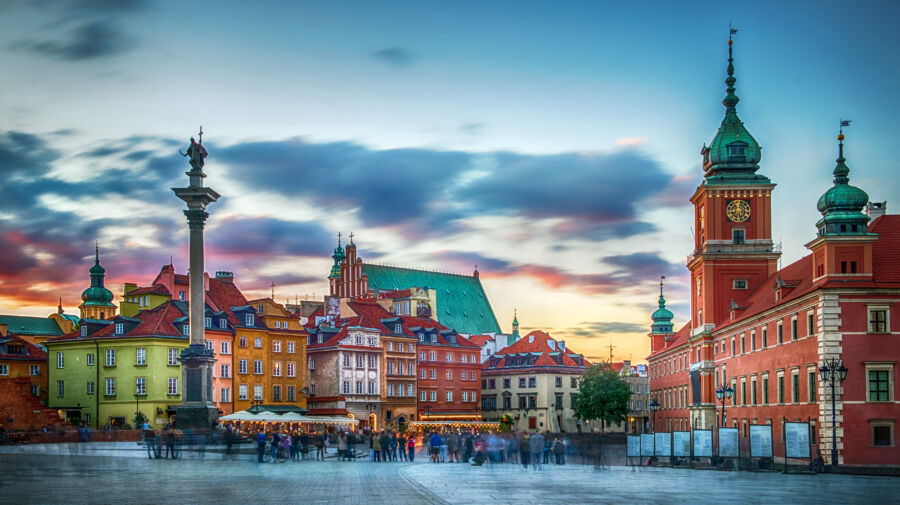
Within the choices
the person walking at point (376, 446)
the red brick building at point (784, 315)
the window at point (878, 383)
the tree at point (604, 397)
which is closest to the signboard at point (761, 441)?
the red brick building at point (784, 315)

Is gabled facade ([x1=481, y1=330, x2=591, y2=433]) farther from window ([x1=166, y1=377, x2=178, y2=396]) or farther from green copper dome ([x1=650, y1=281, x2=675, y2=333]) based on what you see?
window ([x1=166, y1=377, x2=178, y2=396])

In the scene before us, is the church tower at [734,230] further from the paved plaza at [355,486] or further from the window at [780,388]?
the paved plaza at [355,486]

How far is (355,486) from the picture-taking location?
34.5 m

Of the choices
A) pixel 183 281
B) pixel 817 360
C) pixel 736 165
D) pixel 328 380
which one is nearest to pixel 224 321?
pixel 183 281

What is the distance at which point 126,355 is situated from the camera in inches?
3652

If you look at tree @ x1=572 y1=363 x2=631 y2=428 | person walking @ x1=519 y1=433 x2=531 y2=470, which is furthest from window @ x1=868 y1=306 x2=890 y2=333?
tree @ x1=572 y1=363 x2=631 y2=428

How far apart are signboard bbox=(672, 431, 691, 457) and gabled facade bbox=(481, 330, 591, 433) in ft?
274

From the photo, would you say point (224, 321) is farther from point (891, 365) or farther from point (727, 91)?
point (891, 365)

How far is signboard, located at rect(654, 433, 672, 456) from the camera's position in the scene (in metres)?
53.1

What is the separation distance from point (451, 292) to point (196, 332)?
339 ft

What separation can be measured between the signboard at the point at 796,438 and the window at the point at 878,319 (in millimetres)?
11178

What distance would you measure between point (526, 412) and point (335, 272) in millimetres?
40370

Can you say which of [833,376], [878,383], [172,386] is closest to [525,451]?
[833,376]

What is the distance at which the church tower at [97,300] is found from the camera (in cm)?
14888
